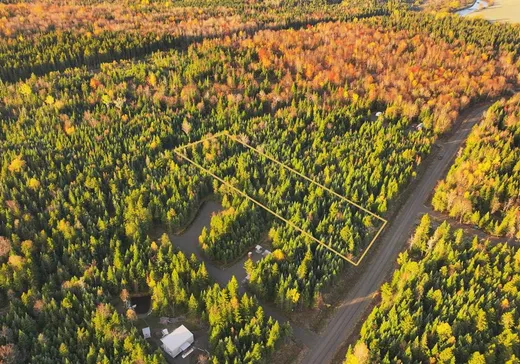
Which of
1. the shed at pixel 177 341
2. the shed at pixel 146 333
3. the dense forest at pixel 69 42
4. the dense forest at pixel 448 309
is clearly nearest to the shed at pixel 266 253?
the shed at pixel 177 341

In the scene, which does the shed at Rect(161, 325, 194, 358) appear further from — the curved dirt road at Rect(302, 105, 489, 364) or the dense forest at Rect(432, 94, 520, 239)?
the dense forest at Rect(432, 94, 520, 239)

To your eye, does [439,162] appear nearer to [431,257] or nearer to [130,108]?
[431,257]

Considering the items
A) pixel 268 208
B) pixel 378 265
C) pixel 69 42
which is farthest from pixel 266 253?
pixel 69 42

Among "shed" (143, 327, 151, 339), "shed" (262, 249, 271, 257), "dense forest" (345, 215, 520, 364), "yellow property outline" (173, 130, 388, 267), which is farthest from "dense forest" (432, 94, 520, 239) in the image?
"shed" (143, 327, 151, 339)

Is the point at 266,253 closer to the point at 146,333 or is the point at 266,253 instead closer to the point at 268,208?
the point at 268,208

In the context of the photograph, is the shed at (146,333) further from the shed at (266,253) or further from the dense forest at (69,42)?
the dense forest at (69,42)

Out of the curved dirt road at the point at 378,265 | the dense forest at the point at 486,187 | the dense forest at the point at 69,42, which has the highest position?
the dense forest at the point at 69,42
